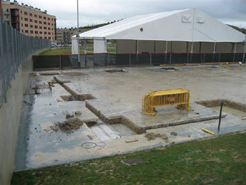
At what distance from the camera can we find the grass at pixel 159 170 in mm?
5305

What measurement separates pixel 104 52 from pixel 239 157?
22.8 m

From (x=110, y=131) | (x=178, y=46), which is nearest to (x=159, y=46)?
(x=178, y=46)

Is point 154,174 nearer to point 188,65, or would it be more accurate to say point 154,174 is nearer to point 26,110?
point 26,110

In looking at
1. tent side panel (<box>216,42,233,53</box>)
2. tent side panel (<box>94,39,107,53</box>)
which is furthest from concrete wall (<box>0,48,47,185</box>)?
tent side panel (<box>216,42,233,53</box>)

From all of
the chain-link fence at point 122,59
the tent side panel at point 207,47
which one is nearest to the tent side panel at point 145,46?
the chain-link fence at point 122,59

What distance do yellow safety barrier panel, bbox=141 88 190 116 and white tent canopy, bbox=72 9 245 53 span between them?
17656mm

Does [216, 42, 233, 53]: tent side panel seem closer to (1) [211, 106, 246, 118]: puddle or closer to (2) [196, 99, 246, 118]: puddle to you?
(2) [196, 99, 246, 118]: puddle

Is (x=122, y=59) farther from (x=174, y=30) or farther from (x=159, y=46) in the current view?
(x=159, y=46)

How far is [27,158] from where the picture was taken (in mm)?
6547

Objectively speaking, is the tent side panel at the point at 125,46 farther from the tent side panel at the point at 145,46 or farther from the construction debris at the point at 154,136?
the construction debris at the point at 154,136

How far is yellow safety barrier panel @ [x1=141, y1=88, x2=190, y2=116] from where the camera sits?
10.2 metres

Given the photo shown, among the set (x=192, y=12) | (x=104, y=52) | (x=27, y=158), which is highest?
(x=192, y=12)

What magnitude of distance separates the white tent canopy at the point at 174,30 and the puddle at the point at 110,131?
18501 mm

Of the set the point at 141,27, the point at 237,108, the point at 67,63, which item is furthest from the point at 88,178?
the point at 141,27
